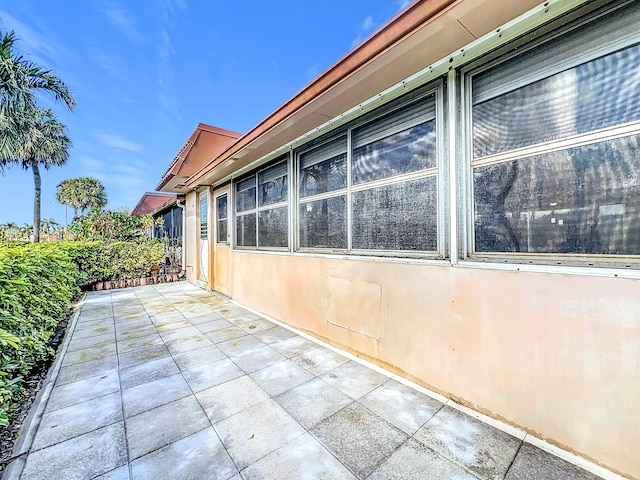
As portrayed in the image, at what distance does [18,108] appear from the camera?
35.8ft

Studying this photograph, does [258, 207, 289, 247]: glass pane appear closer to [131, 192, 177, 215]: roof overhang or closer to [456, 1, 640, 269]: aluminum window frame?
[456, 1, 640, 269]: aluminum window frame

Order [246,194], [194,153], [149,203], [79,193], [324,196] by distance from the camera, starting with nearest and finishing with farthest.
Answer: [324,196] → [246,194] → [194,153] → [149,203] → [79,193]

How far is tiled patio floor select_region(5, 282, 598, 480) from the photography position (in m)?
1.54

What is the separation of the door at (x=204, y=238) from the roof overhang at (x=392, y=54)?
14.5 ft

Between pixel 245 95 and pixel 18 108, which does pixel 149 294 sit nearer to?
pixel 18 108

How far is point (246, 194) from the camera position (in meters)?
5.39

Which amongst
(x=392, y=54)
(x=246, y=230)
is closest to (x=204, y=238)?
(x=246, y=230)

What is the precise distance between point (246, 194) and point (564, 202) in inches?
190

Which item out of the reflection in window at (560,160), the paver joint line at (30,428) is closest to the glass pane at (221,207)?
the paver joint line at (30,428)

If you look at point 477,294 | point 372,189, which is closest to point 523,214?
point 477,294

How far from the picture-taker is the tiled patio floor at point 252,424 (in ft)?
5.06

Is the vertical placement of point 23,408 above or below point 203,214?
below

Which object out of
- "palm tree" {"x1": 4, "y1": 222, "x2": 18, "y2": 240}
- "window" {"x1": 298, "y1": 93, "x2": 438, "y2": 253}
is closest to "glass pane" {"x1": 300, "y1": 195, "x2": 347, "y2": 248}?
"window" {"x1": 298, "y1": 93, "x2": 438, "y2": 253}

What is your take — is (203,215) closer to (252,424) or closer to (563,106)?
(252,424)
